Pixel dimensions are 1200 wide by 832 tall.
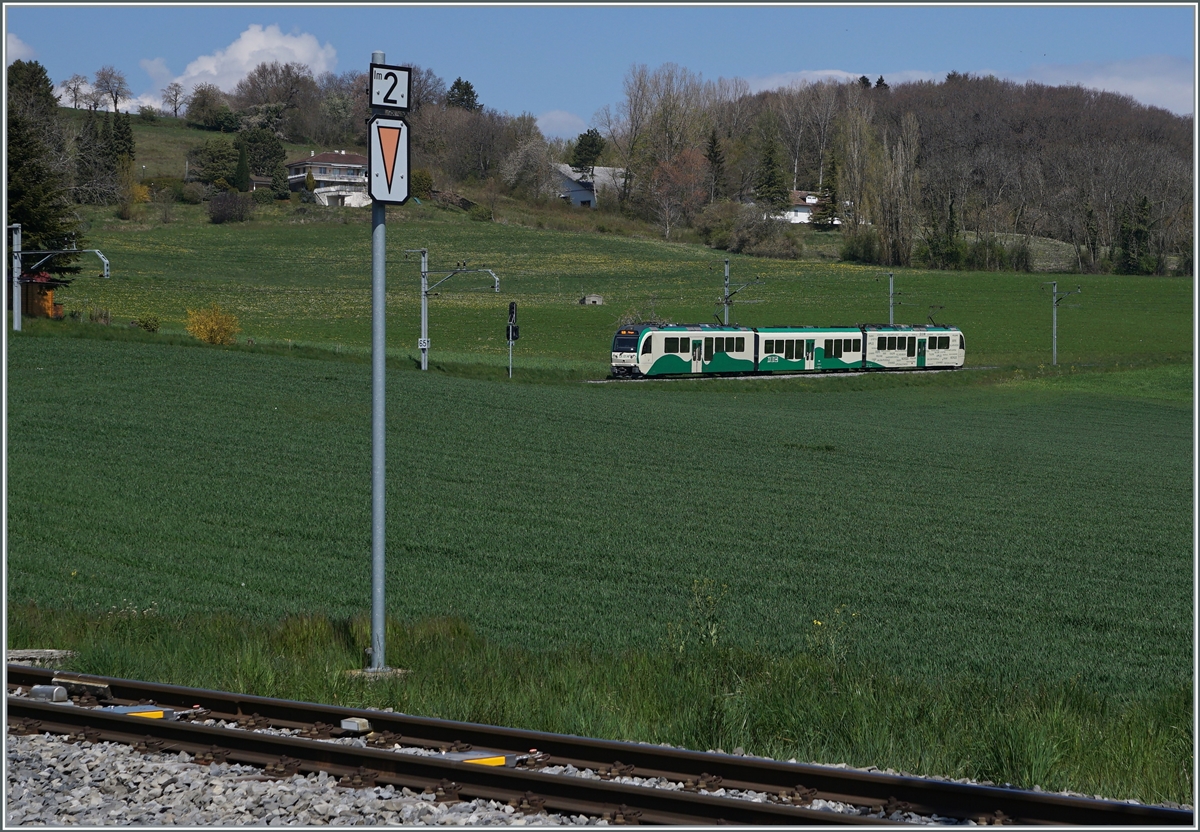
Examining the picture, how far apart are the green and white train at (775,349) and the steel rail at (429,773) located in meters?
46.3

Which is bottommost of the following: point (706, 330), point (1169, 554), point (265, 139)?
point (1169, 554)

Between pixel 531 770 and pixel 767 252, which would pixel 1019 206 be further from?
pixel 531 770

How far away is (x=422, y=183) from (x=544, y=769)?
118433mm

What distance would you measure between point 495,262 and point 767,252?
27.9 m

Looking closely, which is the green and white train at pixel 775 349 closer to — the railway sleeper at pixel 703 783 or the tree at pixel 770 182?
the railway sleeper at pixel 703 783

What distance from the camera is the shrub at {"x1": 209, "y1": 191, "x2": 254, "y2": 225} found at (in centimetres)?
11719

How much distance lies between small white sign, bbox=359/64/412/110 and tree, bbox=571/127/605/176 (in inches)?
5482

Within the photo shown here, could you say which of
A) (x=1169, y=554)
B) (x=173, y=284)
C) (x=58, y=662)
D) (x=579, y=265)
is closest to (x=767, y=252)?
(x=579, y=265)

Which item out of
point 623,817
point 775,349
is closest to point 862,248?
point 775,349

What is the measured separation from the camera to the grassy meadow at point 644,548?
8234 millimetres

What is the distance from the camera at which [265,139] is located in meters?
130

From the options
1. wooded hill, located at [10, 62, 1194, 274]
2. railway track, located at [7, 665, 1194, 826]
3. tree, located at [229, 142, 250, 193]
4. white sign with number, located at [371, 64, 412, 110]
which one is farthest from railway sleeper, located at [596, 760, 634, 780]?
tree, located at [229, 142, 250, 193]

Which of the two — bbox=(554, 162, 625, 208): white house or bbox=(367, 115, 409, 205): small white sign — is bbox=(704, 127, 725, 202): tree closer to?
bbox=(554, 162, 625, 208): white house

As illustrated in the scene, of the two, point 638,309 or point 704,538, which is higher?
point 638,309
